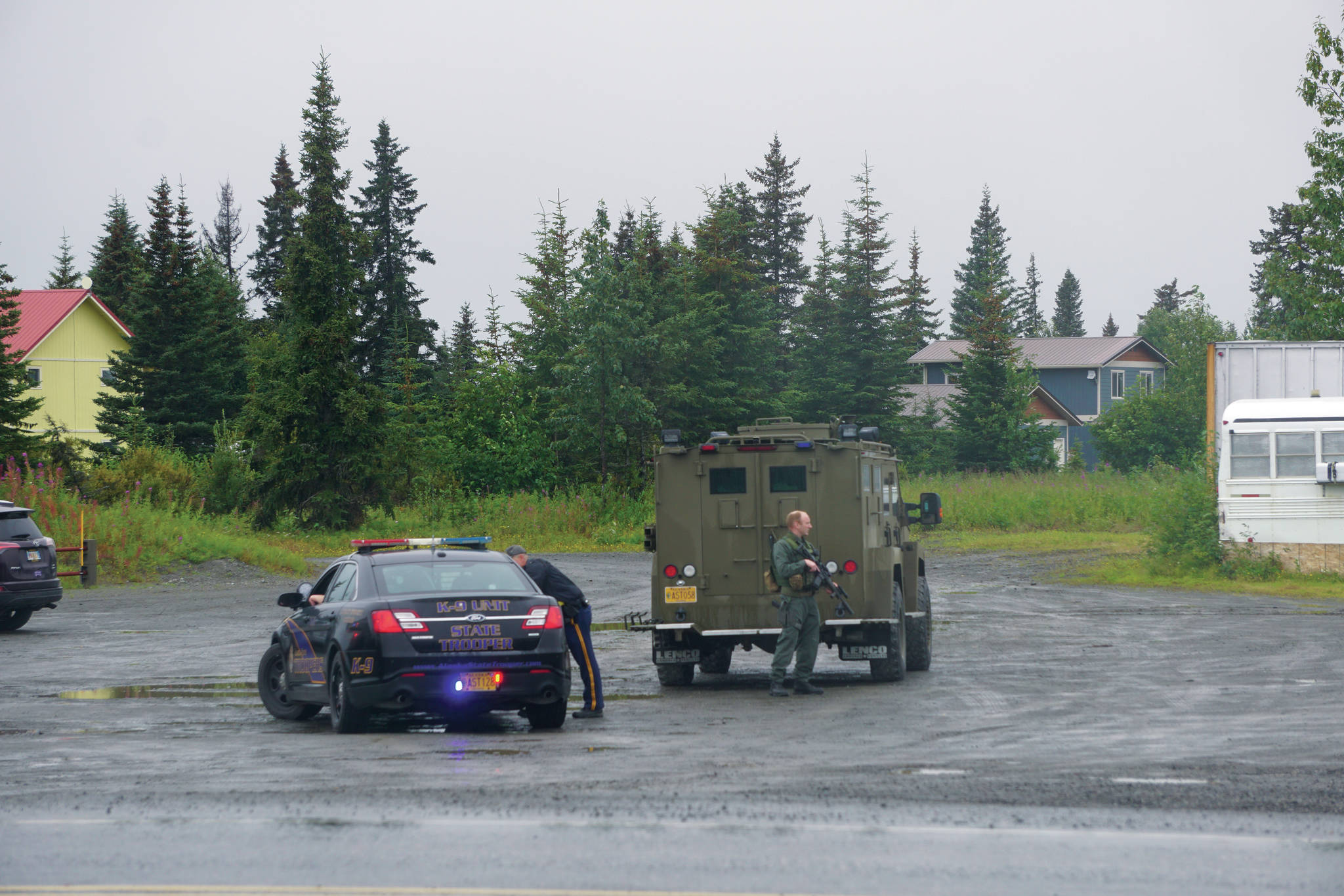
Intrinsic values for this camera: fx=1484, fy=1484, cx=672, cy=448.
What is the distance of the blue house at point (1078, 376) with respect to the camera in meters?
89.2

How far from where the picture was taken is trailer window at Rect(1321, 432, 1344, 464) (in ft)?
87.1

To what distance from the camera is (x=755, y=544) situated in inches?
614

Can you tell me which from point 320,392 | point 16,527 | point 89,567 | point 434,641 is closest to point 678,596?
point 434,641

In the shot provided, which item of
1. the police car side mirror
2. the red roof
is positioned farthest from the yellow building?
the police car side mirror

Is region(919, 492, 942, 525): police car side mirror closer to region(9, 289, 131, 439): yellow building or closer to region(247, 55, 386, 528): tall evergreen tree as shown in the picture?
region(247, 55, 386, 528): tall evergreen tree

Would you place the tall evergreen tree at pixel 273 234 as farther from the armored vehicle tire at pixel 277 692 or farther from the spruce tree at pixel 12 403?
the armored vehicle tire at pixel 277 692

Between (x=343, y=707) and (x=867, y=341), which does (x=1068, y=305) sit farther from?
(x=343, y=707)

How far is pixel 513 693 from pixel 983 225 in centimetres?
12614

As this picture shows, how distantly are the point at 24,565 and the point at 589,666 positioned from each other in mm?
12635

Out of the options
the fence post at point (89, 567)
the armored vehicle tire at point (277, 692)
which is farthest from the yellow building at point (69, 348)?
the armored vehicle tire at point (277, 692)

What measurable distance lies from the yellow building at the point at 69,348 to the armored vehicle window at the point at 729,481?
197 feet

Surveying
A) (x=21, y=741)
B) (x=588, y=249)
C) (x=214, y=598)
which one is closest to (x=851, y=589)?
(x=21, y=741)

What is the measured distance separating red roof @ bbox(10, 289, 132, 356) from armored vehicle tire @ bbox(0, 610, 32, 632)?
1827 inches

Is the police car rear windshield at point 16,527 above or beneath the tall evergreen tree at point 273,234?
beneath
